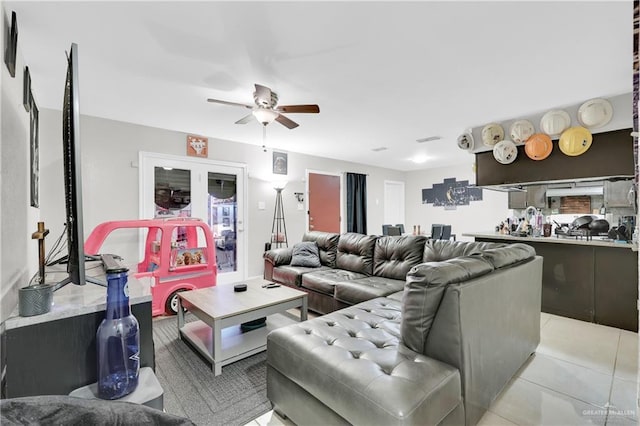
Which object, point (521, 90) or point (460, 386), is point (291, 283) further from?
point (521, 90)

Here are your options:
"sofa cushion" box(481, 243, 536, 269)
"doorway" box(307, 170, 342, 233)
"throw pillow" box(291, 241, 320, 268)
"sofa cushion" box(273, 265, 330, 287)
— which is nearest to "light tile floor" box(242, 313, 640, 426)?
"sofa cushion" box(481, 243, 536, 269)

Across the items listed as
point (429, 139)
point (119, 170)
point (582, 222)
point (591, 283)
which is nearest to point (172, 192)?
point (119, 170)

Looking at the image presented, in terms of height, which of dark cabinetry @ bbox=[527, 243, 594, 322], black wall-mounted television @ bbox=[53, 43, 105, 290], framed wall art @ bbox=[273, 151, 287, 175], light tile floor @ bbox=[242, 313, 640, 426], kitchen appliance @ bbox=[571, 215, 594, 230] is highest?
framed wall art @ bbox=[273, 151, 287, 175]

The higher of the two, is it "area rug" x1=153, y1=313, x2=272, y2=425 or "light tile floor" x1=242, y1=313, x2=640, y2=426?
"area rug" x1=153, y1=313, x2=272, y2=425

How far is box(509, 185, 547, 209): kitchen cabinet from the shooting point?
414 cm

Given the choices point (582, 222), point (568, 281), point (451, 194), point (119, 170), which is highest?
point (119, 170)

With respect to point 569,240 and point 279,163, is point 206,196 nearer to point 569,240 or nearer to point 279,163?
point 279,163

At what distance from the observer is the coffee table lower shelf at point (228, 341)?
218 cm

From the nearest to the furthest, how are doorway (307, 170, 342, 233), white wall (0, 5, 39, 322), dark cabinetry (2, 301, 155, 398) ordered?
1. dark cabinetry (2, 301, 155, 398)
2. white wall (0, 5, 39, 322)
3. doorway (307, 170, 342, 233)

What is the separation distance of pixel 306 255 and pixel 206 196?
1.88 meters

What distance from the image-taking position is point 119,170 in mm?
3709

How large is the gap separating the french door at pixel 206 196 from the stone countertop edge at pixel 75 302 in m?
3.12

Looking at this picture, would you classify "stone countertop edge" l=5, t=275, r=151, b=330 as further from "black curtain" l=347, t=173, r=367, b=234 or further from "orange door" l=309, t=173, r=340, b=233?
"black curtain" l=347, t=173, r=367, b=234

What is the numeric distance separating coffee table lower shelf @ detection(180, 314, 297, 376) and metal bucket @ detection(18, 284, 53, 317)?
1410 mm
